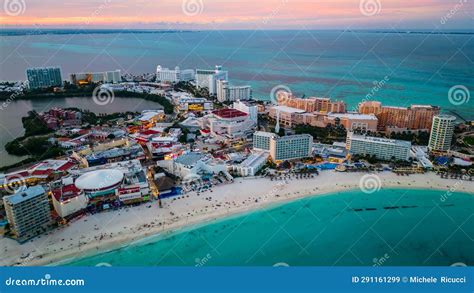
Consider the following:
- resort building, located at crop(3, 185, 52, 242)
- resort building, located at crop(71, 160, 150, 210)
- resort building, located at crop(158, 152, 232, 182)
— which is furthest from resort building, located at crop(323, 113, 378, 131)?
resort building, located at crop(3, 185, 52, 242)

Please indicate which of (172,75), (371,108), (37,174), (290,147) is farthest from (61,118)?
(371,108)

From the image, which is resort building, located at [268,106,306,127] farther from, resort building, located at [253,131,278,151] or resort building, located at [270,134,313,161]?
resort building, located at [270,134,313,161]

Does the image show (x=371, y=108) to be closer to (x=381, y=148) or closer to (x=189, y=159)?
(x=381, y=148)

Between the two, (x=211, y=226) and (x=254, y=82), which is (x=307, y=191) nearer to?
(x=211, y=226)

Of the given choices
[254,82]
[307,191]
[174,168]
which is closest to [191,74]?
[254,82]

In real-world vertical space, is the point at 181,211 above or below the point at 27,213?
below

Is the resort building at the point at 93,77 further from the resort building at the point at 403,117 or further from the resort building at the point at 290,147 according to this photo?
the resort building at the point at 403,117
